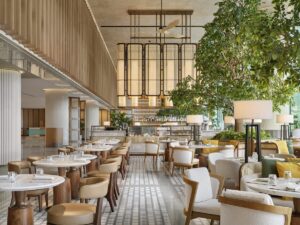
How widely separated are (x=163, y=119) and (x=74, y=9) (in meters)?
13.5

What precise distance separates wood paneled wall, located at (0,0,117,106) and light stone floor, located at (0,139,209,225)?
243cm

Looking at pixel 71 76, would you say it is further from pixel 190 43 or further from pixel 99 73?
pixel 190 43

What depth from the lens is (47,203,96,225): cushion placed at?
149 inches

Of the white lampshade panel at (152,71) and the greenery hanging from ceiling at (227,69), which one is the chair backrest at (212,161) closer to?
the greenery hanging from ceiling at (227,69)

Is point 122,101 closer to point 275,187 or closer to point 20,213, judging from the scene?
point 20,213

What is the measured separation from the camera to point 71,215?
12.5 feet

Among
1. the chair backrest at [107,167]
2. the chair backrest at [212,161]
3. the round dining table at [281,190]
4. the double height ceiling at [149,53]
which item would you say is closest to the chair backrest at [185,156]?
the chair backrest at [212,161]

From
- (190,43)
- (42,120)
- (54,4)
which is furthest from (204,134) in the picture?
(42,120)

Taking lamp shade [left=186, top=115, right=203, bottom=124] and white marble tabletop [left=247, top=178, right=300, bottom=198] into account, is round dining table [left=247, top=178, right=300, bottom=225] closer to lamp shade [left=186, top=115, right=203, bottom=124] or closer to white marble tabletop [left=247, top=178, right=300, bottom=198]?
white marble tabletop [left=247, top=178, right=300, bottom=198]

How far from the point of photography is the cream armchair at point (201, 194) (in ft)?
13.1

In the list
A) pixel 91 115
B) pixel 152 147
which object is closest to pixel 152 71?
pixel 152 147

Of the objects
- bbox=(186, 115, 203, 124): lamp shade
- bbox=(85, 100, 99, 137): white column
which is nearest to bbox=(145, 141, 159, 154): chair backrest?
bbox=(186, 115, 203, 124): lamp shade

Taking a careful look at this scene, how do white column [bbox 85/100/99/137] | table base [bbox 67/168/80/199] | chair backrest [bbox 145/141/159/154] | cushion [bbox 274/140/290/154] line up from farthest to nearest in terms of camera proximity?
white column [bbox 85/100/99/137] → chair backrest [bbox 145/141/159/154] → cushion [bbox 274/140/290/154] → table base [bbox 67/168/80/199]

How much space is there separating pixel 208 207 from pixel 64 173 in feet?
10.4
